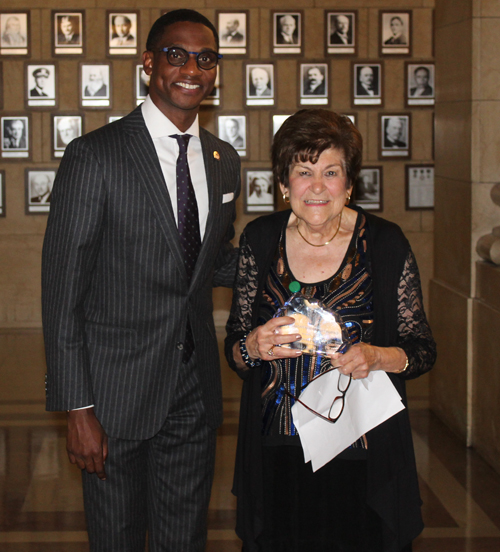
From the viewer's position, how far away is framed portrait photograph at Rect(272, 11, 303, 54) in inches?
361

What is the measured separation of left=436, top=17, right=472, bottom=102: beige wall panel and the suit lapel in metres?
3.66

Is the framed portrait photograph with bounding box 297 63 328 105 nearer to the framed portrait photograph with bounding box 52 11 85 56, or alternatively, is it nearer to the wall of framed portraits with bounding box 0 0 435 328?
the wall of framed portraits with bounding box 0 0 435 328

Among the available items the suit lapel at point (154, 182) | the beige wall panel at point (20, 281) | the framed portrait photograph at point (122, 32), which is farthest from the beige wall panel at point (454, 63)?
the beige wall panel at point (20, 281)

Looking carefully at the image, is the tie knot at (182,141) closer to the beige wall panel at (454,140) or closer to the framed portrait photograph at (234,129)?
the beige wall panel at (454,140)

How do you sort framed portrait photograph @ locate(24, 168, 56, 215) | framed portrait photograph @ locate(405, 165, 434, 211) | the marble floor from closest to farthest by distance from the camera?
1. the marble floor
2. framed portrait photograph @ locate(24, 168, 56, 215)
3. framed portrait photograph @ locate(405, 165, 434, 211)

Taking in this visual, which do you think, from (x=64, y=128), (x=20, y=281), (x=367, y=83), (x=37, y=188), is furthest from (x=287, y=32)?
(x=20, y=281)

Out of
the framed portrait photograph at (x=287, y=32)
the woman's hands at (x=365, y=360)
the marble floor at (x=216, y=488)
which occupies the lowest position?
the marble floor at (x=216, y=488)

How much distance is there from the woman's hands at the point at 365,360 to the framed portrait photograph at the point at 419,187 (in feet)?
23.9

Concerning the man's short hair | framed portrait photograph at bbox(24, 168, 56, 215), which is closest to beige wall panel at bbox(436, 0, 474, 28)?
the man's short hair

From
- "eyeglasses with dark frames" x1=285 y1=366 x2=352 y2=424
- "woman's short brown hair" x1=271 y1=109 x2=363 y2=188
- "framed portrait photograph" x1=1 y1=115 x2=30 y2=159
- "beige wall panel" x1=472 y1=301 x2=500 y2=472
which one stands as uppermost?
"framed portrait photograph" x1=1 y1=115 x2=30 y2=159

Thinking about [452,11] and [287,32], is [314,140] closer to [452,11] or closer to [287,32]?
[452,11]

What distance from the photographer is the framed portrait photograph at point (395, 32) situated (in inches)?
363

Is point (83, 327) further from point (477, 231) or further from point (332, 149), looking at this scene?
point (477, 231)

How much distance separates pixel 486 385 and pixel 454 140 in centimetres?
193
